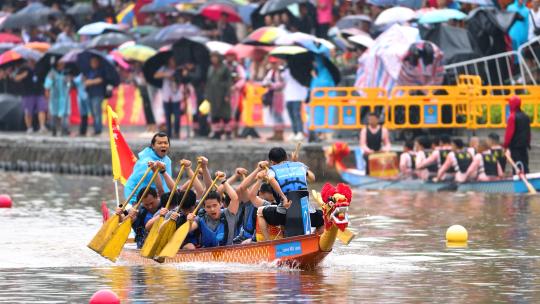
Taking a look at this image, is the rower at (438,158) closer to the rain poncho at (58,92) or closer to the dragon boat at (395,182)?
the dragon boat at (395,182)

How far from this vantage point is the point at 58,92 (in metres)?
41.5

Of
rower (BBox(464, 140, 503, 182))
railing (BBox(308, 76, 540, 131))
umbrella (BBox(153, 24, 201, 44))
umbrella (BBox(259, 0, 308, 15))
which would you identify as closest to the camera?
rower (BBox(464, 140, 503, 182))

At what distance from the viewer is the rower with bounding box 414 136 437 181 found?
32.6 m

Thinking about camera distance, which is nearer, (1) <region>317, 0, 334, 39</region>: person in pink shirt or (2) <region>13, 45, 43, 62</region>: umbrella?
(1) <region>317, 0, 334, 39</region>: person in pink shirt

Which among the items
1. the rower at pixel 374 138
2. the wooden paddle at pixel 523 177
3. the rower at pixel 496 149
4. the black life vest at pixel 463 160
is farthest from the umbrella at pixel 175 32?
the wooden paddle at pixel 523 177

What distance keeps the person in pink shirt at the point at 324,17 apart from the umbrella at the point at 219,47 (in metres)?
1.91

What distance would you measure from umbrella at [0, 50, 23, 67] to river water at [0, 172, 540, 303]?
1226 centimetres

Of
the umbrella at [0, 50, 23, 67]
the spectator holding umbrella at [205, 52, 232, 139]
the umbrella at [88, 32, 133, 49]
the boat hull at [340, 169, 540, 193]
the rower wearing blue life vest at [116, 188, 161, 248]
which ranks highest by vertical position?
the umbrella at [88, 32, 133, 49]

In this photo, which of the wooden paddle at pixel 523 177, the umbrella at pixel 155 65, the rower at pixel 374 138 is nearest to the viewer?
the wooden paddle at pixel 523 177

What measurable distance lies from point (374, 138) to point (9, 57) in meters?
11.4

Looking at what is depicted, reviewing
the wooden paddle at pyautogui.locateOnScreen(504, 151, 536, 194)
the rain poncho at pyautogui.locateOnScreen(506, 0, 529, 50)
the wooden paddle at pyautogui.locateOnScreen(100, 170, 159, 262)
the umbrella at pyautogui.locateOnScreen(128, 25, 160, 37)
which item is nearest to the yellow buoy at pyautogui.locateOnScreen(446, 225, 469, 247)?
the wooden paddle at pyautogui.locateOnScreen(100, 170, 159, 262)

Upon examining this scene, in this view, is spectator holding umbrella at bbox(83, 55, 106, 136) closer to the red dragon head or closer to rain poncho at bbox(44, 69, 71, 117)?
rain poncho at bbox(44, 69, 71, 117)

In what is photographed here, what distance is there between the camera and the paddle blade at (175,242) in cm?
2097

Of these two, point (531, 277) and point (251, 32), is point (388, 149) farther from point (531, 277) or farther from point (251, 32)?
point (531, 277)
